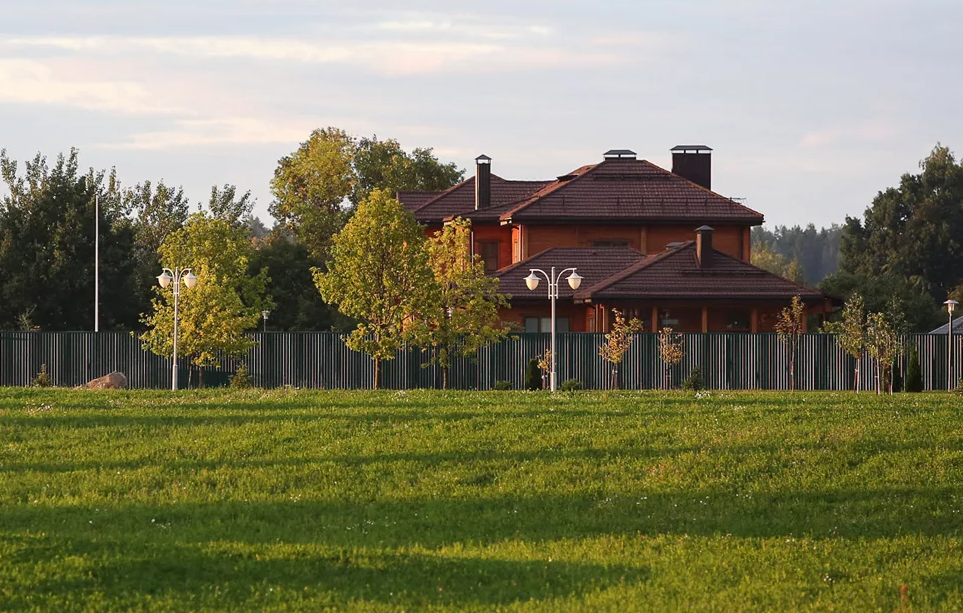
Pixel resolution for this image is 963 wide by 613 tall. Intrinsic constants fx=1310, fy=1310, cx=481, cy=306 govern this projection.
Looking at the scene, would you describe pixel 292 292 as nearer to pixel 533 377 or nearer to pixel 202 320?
pixel 202 320

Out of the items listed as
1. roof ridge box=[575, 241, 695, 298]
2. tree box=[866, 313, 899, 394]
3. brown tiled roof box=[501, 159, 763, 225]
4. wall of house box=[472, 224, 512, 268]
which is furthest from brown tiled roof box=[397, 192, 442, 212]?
tree box=[866, 313, 899, 394]

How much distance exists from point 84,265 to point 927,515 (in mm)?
48146

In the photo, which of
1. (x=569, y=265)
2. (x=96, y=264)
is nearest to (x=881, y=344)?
(x=569, y=265)

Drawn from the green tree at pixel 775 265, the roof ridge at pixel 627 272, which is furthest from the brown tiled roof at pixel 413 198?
the green tree at pixel 775 265

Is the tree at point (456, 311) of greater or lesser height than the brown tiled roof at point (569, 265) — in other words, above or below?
below

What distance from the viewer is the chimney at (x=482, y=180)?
60.7m

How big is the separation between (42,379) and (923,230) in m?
62.0

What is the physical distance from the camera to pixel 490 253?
58.7 m

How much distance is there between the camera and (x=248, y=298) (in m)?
51.0

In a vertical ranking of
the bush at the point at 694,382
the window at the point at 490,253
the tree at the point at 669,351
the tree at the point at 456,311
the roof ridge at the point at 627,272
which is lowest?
the bush at the point at 694,382

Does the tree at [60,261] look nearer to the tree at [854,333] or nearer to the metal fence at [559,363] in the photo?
the metal fence at [559,363]

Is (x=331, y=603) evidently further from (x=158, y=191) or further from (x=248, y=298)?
(x=158, y=191)

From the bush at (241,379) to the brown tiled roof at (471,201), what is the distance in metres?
19.1

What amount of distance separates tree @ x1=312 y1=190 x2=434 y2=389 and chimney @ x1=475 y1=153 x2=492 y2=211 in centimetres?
2269
